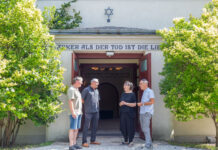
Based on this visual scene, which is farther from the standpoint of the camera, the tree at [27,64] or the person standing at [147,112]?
the tree at [27,64]

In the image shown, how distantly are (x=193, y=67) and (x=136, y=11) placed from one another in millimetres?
5390

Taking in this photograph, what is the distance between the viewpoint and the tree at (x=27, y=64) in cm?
646

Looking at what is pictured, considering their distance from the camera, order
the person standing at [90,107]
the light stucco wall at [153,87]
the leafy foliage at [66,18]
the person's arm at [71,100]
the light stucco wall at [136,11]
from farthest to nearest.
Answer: the light stucco wall at [136,11] → the leafy foliage at [66,18] → the light stucco wall at [153,87] → the person standing at [90,107] → the person's arm at [71,100]

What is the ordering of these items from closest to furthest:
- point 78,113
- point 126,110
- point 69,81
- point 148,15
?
point 78,113
point 126,110
point 69,81
point 148,15

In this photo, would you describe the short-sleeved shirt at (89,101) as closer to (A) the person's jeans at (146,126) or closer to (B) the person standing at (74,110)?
(B) the person standing at (74,110)

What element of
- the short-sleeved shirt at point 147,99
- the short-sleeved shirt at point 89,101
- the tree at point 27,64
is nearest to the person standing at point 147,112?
the short-sleeved shirt at point 147,99

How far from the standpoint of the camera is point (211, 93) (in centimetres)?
628

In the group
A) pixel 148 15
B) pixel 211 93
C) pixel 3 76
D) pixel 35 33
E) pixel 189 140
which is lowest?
pixel 189 140

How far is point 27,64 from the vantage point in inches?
265

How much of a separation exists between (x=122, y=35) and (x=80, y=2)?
169 inches

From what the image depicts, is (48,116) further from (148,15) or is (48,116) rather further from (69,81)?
(148,15)

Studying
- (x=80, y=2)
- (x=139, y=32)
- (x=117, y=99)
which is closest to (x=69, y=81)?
(x=139, y=32)

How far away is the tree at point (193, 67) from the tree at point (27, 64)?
3.21 metres

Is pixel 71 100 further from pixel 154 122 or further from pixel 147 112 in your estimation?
pixel 154 122
